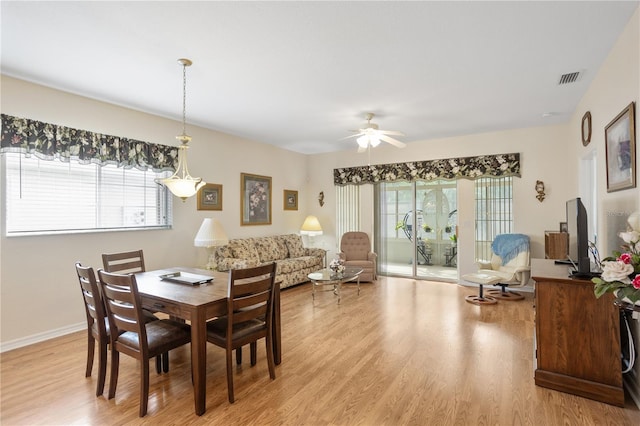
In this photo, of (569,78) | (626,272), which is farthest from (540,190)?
(626,272)

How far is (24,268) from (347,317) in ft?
11.4

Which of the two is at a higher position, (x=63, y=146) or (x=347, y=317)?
(x=63, y=146)

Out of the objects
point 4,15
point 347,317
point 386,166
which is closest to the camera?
point 4,15

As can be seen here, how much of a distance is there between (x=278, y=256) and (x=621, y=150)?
4830mm

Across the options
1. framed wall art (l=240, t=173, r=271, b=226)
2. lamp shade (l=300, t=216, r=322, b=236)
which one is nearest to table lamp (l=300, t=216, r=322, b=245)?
lamp shade (l=300, t=216, r=322, b=236)

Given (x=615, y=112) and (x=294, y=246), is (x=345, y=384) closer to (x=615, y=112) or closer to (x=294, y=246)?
(x=615, y=112)

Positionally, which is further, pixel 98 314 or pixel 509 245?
pixel 509 245

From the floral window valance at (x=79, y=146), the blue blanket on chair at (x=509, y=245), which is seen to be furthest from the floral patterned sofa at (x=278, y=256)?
the blue blanket on chair at (x=509, y=245)

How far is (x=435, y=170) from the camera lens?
5820 mm

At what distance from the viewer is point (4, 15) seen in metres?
2.20

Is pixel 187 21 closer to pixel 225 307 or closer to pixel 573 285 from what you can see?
pixel 225 307

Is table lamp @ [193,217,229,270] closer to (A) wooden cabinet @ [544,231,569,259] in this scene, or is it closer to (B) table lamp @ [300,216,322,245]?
(B) table lamp @ [300,216,322,245]

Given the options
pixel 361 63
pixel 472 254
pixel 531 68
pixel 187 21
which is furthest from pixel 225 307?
pixel 472 254

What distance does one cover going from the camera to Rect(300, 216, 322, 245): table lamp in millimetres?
6672
